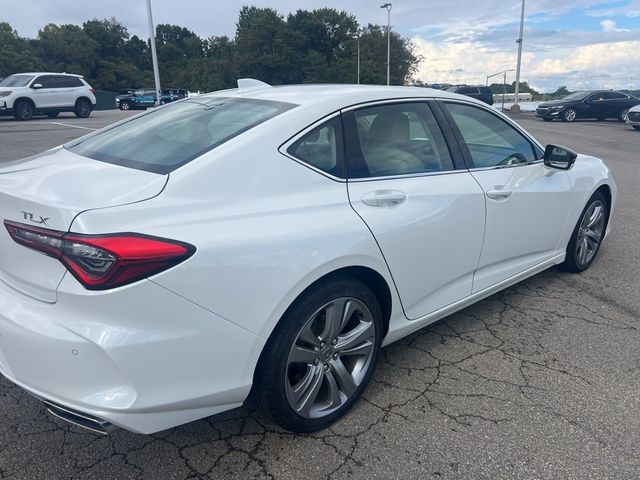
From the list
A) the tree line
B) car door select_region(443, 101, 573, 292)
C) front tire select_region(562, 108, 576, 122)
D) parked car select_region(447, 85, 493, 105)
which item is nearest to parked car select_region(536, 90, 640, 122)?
front tire select_region(562, 108, 576, 122)

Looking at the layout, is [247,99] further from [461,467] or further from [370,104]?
[461,467]

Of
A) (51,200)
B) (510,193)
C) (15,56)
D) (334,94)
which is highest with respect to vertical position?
(15,56)

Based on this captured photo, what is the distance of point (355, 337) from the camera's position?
8.51ft

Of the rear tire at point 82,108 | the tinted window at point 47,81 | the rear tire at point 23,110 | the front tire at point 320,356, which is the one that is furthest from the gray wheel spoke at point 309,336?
the rear tire at point 82,108

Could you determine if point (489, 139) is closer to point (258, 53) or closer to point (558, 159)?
point (558, 159)

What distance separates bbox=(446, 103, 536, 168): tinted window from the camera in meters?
3.32

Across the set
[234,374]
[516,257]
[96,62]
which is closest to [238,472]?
[234,374]

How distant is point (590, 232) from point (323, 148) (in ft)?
9.94

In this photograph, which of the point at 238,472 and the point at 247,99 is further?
the point at 247,99

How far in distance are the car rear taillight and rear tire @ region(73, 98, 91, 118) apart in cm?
2246

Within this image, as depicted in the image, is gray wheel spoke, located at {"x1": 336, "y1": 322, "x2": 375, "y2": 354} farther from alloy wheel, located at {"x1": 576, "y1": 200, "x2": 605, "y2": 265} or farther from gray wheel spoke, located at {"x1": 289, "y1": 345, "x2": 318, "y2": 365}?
alloy wheel, located at {"x1": 576, "y1": 200, "x2": 605, "y2": 265}

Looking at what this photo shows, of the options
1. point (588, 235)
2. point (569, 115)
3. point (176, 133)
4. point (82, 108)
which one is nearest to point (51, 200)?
point (176, 133)

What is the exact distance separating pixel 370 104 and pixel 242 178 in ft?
3.26

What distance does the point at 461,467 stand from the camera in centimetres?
228
